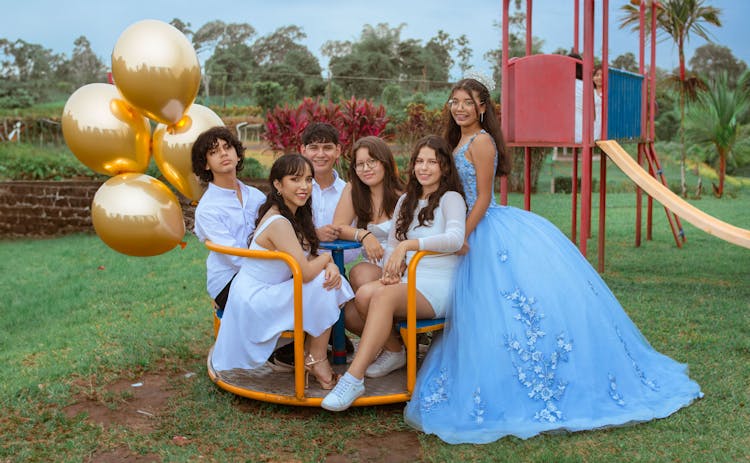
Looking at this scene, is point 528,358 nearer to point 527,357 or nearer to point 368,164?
point 527,357

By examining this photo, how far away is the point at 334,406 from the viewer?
139 inches

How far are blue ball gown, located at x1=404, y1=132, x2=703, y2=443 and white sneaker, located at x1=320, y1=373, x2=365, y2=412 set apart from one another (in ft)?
0.88

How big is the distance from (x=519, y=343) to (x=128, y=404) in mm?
2043

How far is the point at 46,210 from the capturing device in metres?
11.3

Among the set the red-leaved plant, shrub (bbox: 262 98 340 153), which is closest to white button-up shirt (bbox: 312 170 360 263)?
the red-leaved plant

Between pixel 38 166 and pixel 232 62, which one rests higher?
pixel 232 62

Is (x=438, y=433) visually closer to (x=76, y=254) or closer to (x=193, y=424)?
(x=193, y=424)

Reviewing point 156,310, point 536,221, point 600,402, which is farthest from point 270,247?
point 156,310

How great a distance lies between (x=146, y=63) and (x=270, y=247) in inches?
40.9

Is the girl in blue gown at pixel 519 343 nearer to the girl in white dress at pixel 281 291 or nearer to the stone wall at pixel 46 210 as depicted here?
the girl in white dress at pixel 281 291

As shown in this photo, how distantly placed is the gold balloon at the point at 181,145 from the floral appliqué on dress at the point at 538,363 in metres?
1.86

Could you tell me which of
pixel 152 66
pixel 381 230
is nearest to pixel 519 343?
pixel 381 230

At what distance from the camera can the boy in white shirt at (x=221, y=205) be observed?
4000 mm

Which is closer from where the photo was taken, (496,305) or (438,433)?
(438,433)
